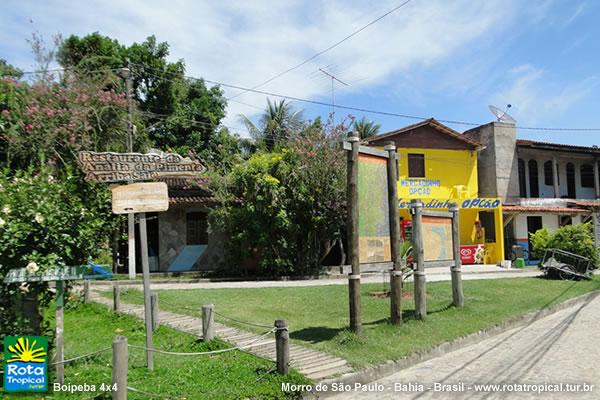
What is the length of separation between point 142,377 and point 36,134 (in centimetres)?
1352

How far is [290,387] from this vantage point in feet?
20.0

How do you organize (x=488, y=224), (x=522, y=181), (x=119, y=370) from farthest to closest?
(x=522, y=181) → (x=488, y=224) → (x=119, y=370)

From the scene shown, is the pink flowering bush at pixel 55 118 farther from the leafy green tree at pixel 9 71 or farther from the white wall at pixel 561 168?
the white wall at pixel 561 168

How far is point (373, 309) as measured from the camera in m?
11.2

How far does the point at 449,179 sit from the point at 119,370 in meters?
24.8

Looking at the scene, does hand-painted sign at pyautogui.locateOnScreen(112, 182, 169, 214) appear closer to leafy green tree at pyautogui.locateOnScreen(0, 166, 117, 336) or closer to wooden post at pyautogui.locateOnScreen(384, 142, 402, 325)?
leafy green tree at pyautogui.locateOnScreen(0, 166, 117, 336)

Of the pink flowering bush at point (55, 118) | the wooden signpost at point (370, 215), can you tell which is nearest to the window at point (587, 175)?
the wooden signpost at point (370, 215)

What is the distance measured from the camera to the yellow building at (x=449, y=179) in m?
26.0

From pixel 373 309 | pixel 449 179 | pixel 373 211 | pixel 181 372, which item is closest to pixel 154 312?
pixel 181 372

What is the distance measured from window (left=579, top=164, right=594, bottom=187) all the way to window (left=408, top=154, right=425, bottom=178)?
13068 mm

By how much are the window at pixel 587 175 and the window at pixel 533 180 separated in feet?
14.8

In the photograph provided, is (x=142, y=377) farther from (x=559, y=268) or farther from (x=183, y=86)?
(x=183, y=86)

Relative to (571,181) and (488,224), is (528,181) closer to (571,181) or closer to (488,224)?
(571,181)

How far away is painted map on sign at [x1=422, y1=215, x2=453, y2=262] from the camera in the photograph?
10.8 metres
